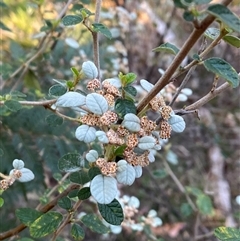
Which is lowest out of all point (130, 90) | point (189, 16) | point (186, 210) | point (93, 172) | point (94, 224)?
point (186, 210)

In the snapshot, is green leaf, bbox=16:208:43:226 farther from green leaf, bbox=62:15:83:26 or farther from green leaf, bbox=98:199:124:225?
green leaf, bbox=62:15:83:26

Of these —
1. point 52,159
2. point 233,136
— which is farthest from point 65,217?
point 233,136

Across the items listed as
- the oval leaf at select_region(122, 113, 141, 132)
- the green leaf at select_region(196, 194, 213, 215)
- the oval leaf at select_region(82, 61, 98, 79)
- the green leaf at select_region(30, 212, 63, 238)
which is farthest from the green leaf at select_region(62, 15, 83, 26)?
the green leaf at select_region(196, 194, 213, 215)

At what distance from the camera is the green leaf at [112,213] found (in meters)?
0.59

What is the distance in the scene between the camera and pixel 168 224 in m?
1.84

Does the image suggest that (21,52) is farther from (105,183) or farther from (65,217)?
(105,183)

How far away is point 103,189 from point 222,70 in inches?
8.0

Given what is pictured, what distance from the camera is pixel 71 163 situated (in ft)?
2.05

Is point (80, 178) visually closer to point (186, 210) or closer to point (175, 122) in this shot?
point (175, 122)

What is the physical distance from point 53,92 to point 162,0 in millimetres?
1810

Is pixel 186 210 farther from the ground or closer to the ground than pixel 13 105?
closer to the ground

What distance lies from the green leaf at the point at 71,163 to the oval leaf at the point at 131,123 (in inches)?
4.4

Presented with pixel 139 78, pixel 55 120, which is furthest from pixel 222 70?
pixel 139 78

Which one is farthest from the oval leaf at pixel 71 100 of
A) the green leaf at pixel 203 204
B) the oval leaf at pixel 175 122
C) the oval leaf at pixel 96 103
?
the green leaf at pixel 203 204
